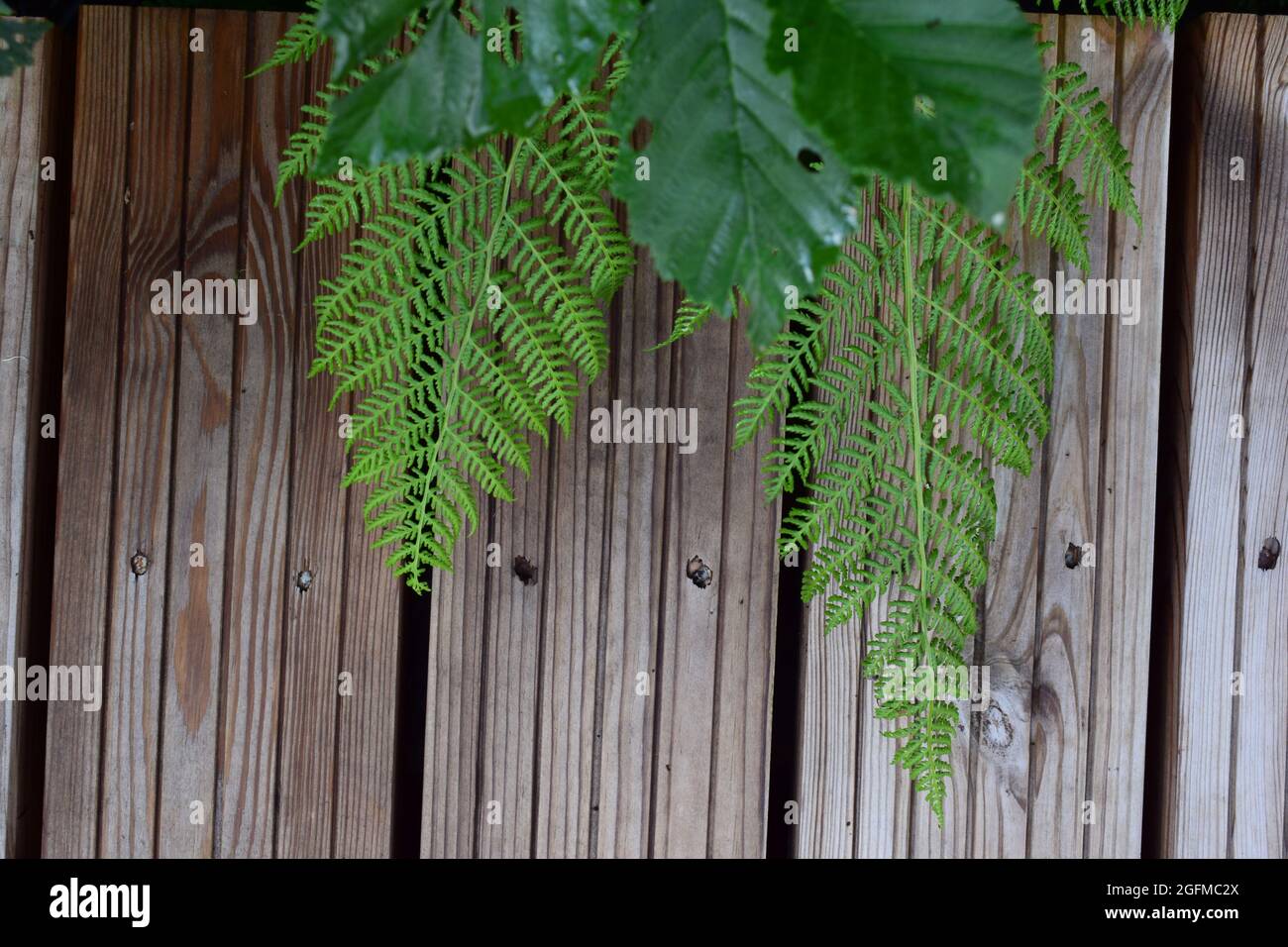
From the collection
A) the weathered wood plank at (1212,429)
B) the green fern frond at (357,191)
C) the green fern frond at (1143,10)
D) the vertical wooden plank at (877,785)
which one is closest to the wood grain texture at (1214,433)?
the weathered wood plank at (1212,429)

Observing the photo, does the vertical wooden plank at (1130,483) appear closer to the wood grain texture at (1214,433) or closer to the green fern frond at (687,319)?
the wood grain texture at (1214,433)

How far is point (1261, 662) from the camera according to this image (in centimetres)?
169

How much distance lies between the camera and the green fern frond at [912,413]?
5.00ft

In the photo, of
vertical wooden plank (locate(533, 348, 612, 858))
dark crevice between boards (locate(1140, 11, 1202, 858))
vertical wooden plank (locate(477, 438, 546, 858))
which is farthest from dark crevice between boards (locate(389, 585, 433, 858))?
dark crevice between boards (locate(1140, 11, 1202, 858))

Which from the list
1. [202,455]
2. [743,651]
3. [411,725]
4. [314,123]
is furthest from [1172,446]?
[202,455]

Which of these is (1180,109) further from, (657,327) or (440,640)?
(440,640)

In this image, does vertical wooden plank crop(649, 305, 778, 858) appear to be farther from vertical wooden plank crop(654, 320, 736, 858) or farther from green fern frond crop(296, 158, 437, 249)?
green fern frond crop(296, 158, 437, 249)

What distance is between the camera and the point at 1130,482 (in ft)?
5.47

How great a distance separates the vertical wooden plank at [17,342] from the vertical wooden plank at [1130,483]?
1.88 metres

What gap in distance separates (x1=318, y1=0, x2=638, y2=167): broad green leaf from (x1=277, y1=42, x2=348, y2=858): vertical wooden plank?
0.77 metres

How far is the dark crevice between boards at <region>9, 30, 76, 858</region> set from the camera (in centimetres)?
164

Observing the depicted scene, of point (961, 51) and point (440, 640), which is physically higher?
point (961, 51)
